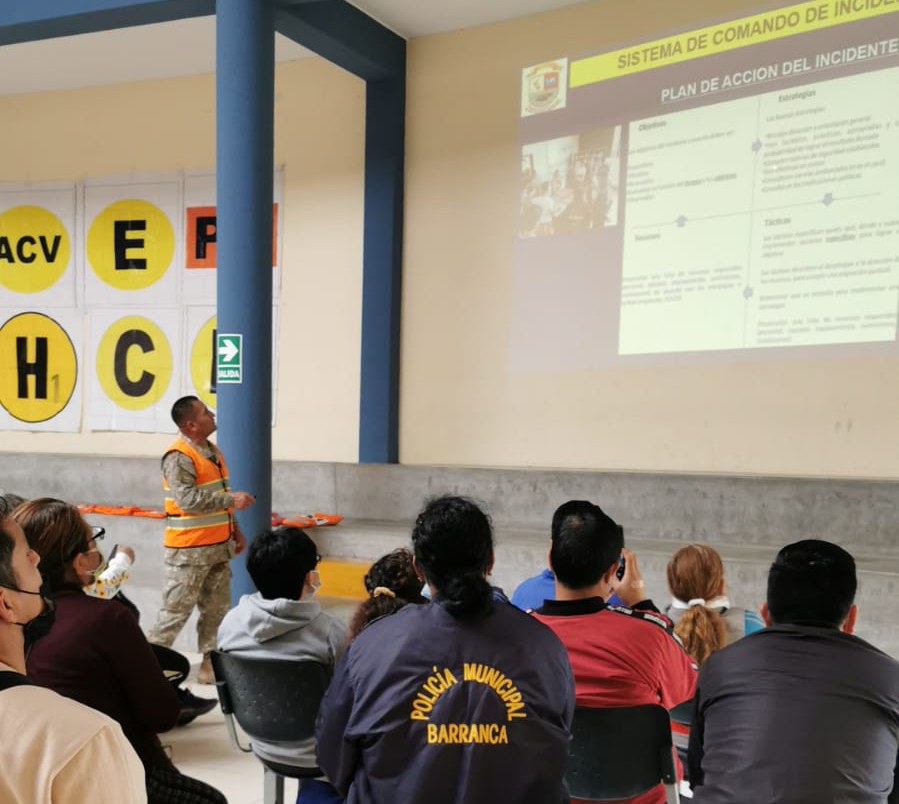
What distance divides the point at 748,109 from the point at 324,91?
9.19 feet

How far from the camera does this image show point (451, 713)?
138cm

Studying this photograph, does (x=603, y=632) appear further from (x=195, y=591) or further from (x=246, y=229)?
(x=246, y=229)

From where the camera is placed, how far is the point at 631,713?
5.53 feet

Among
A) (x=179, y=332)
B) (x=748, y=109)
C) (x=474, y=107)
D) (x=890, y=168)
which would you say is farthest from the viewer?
(x=179, y=332)

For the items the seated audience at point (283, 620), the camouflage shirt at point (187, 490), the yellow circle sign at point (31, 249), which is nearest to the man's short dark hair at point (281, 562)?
the seated audience at point (283, 620)

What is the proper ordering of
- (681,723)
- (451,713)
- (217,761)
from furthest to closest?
(217,761), (681,723), (451,713)

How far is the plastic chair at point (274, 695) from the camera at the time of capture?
→ 202cm

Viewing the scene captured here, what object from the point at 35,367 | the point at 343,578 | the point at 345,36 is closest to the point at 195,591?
the point at 343,578

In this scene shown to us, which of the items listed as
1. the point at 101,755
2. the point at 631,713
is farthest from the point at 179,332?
the point at 101,755

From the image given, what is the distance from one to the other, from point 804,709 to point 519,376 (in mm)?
3929

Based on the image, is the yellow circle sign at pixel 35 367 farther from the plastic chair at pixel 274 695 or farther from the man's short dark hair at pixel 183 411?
the plastic chair at pixel 274 695

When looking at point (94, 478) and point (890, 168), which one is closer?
point (890, 168)

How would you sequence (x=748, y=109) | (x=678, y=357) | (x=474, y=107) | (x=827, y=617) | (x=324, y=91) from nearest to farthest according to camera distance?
(x=827, y=617)
(x=748, y=109)
(x=678, y=357)
(x=474, y=107)
(x=324, y=91)

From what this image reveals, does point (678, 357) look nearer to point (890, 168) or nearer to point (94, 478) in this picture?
point (890, 168)
